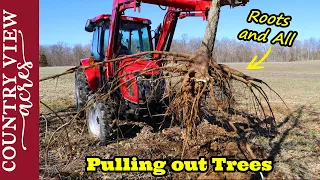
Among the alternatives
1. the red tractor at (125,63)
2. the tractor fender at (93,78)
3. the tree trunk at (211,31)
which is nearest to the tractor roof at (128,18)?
the red tractor at (125,63)

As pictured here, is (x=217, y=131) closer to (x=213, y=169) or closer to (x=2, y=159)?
(x=213, y=169)

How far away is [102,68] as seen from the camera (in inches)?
233

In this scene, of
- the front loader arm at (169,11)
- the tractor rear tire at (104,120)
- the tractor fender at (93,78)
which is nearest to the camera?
the front loader arm at (169,11)

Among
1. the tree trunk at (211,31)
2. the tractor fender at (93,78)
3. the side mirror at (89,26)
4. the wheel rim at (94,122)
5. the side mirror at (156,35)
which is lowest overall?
the wheel rim at (94,122)

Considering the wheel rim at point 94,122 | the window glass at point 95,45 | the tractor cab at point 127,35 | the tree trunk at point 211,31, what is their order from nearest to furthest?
the tree trunk at point 211,31 → the wheel rim at point 94,122 → the tractor cab at point 127,35 → the window glass at point 95,45

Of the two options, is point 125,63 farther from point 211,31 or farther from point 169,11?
point 211,31

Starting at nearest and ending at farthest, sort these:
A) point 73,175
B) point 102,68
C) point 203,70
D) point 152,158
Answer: point 203,70, point 73,175, point 152,158, point 102,68

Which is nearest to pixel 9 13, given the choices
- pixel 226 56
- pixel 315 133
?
pixel 315 133

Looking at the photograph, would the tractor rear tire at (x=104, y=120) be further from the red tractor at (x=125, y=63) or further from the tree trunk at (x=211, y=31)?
the tree trunk at (x=211, y=31)

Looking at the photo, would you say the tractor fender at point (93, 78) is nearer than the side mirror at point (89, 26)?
Yes

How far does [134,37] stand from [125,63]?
A: 88 centimetres

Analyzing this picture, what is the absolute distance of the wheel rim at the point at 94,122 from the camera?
18.8ft

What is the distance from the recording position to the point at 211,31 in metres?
3.85

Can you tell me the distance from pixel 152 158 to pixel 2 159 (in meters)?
2.05
